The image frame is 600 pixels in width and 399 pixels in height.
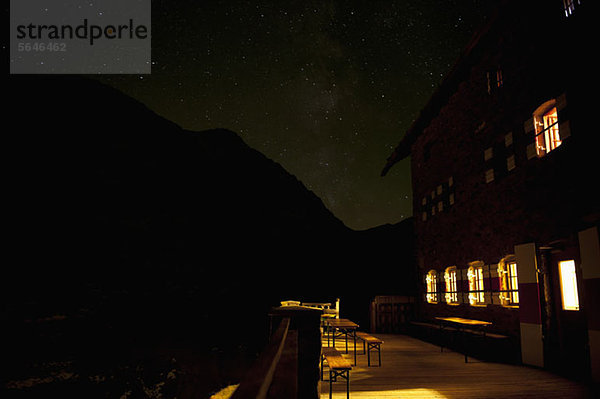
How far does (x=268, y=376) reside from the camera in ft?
3.72

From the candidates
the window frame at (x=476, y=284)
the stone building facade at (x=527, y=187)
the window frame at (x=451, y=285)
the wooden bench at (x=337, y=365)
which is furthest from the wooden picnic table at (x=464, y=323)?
the wooden bench at (x=337, y=365)

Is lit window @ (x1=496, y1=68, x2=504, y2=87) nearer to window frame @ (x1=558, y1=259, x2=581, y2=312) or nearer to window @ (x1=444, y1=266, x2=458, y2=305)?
window frame @ (x1=558, y1=259, x2=581, y2=312)

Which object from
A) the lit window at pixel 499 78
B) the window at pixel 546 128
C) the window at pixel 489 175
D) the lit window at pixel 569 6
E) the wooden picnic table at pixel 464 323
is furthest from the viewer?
the window at pixel 489 175

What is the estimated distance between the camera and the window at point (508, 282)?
28.3ft

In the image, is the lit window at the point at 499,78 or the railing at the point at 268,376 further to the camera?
the lit window at the point at 499,78

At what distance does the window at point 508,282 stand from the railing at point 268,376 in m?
8.26

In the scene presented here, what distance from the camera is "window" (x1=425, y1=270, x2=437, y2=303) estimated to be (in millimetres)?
12930

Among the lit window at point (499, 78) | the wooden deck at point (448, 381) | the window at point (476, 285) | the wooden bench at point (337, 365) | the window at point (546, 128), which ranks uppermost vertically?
the lit window at point (499, 78)

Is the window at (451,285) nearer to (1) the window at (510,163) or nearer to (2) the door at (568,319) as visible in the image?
(2) the door at (568,319)

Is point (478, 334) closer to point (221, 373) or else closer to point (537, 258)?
point (537, 258)

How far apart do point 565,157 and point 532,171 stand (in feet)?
3.39

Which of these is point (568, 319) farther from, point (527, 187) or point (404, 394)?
point (404, 394)

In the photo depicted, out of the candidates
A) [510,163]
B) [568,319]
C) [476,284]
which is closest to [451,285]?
[476,284]

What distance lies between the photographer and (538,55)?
304 inches
